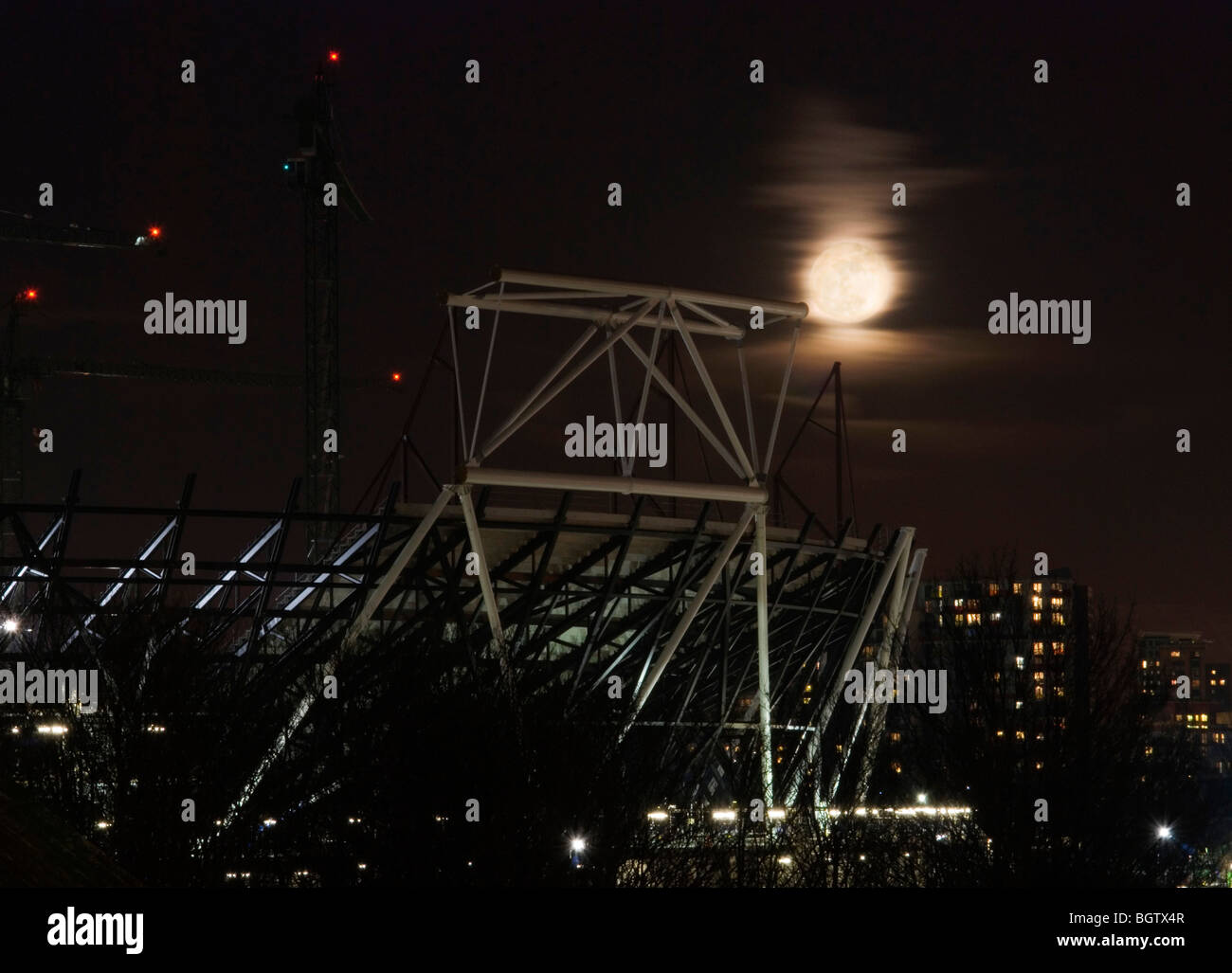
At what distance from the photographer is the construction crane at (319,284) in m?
88.9

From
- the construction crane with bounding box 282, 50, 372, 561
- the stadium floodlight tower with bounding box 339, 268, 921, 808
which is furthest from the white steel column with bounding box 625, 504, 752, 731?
the construction crane with bounding box 282, 50, 372, 561

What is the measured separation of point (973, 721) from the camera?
147 ft

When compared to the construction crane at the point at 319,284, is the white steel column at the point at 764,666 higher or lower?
lower

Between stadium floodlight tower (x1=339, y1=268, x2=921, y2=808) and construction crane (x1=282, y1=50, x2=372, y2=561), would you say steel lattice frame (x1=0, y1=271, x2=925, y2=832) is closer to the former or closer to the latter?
stadium floodlight tower (x1=339, y1=268, x2=921, y2=808)

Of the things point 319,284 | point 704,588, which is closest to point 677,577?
point 704,588

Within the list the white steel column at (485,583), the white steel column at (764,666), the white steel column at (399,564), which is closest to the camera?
the white steel column at (485,583)

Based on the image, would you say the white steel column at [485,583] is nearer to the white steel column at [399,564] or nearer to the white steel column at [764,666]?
the white steel column at [399,564]

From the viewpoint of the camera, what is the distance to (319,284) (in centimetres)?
9200

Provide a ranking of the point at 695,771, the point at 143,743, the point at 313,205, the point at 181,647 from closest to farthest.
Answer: the point at 143,743 → the point at 181,647 → the point at 695,771 → the point at 313,205

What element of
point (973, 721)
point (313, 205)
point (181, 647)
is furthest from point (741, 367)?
point (313, 205)

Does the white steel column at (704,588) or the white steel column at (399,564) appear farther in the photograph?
the white steel column at (704,588)

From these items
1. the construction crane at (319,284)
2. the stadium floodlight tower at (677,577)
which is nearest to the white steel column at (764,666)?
the stadium floodlight tower at (677,577)
